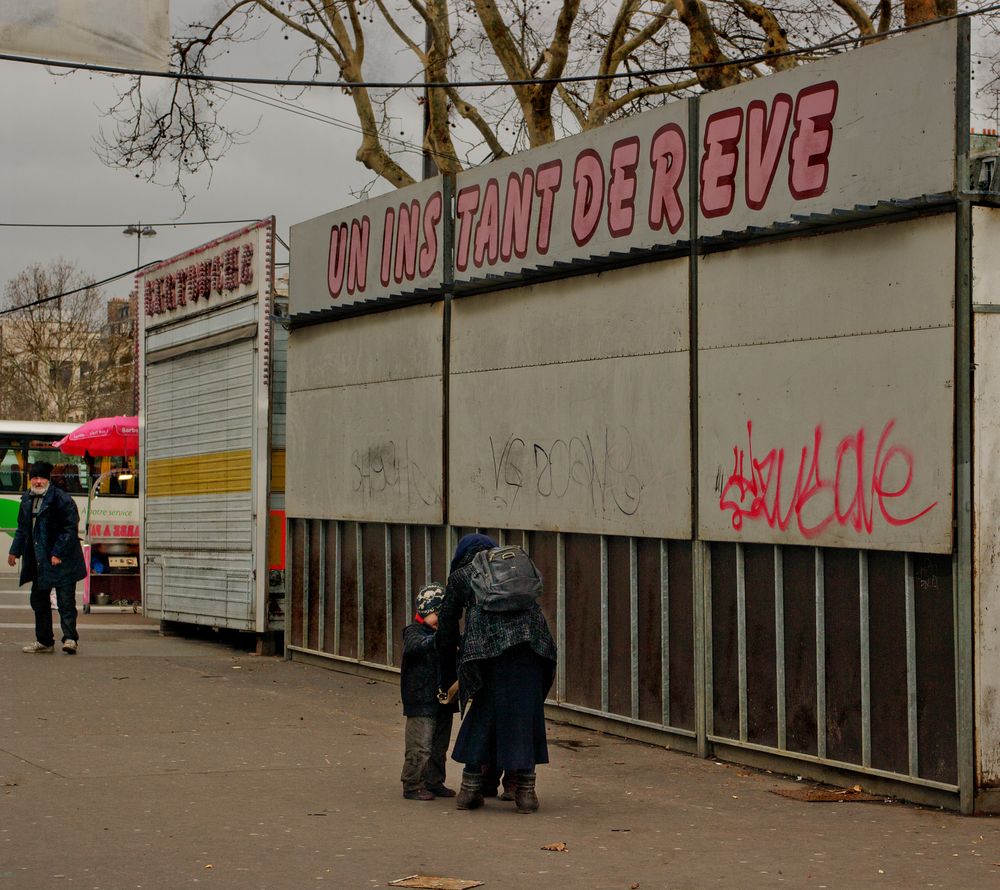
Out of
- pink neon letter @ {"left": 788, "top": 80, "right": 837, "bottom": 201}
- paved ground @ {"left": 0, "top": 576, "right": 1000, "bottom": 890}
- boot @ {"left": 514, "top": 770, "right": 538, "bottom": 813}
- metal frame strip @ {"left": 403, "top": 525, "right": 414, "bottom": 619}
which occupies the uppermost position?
pink neon letter @ {"left": 788, "top": 80, "right": 837, "bottom": 201}

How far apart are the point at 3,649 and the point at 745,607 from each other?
29.8 ft

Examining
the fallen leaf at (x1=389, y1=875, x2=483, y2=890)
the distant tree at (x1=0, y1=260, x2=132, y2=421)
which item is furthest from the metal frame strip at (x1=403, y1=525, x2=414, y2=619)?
the distant tree at (x1=0, y1=260, x2=132, y2=421)

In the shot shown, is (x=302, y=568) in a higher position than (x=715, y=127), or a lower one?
lower

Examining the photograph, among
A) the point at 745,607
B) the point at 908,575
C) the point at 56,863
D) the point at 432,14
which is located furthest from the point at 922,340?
the point at 432,14

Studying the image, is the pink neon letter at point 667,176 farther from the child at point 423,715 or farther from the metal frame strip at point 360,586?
the metal frame strip at point 360,586

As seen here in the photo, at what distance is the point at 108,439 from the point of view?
76.4 ft

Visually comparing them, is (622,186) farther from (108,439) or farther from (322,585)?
(108,439)

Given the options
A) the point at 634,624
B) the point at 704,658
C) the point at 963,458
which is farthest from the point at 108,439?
the point at 963,458

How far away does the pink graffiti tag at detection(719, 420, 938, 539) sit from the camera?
8883mm

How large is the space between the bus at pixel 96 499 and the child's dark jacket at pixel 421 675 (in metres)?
13.7

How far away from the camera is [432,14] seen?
2400cm

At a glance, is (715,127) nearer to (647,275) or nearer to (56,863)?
(647,275)

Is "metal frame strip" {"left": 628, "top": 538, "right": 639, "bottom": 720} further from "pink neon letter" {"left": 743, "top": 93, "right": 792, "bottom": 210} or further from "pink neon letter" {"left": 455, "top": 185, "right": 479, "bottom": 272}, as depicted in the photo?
"pink neon letter" {"left": 455, "top": 185, "right": 479, "bottom": 272}

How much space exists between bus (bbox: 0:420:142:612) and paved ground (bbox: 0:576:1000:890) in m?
9.75
